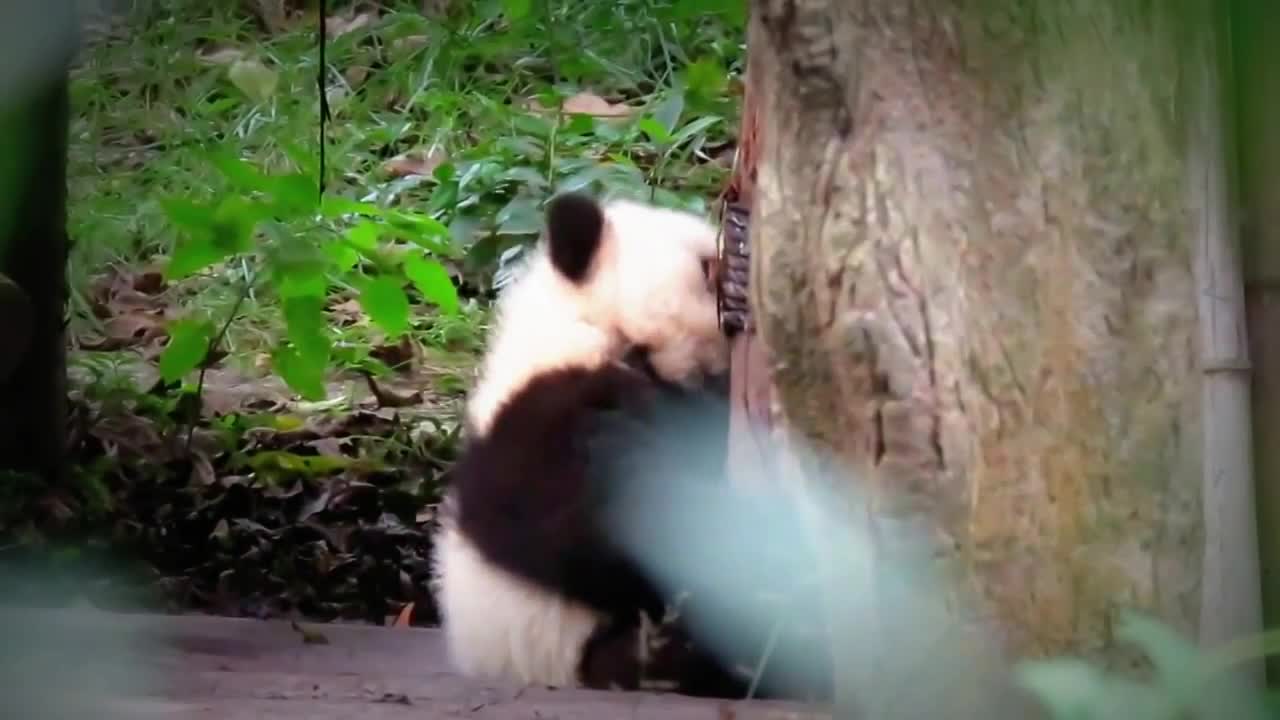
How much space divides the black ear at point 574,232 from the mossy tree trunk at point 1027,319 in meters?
0.96

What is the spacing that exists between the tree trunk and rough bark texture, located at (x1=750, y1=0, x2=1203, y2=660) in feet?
4.69

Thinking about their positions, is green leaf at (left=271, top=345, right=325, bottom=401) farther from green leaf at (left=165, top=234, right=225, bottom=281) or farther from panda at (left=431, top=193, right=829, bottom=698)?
panda at (left=431, top=193, right=829, bottom=698)

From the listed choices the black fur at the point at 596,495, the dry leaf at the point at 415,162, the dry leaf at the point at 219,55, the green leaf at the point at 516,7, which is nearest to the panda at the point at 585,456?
the black fur at the point at 596,495

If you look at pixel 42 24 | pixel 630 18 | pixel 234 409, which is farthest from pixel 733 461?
pixel 234 409

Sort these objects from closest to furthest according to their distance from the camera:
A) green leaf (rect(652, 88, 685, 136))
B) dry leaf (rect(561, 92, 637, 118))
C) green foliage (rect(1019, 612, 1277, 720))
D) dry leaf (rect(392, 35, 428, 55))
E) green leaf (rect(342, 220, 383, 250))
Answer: green foliage (rect(1019, 612, 1277, 720)) → green leaf (rect(342, 220, 383, 250)) → green leaf (rect(652, 88, 685, 136)) → dry leaf (rect(561, 92, 637, 118)) → dry leaf (rect(392, 35, 428, 55))

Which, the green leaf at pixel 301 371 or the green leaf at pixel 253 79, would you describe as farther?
the green leaf at pixel 253 79

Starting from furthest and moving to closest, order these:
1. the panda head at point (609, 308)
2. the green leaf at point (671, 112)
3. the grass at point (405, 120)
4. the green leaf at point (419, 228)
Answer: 1. the grass at point (405, 120)
2. the green leaf at point (671, 112)
3. the green leaf at point (419, 228)
4. the panda head at point (609, 308)

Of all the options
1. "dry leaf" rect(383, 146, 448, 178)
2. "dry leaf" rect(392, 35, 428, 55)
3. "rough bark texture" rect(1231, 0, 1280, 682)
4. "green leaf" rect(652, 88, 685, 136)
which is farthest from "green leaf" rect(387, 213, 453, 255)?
"rough bark texture" rect(1231, 0, 1280, 682)

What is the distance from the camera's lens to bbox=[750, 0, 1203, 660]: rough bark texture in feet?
4.04

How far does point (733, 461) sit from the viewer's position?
1833mm

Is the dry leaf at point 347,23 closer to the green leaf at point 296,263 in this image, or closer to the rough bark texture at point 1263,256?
the green leaf at point 296,263

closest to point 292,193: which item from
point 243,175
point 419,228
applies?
point 243,175

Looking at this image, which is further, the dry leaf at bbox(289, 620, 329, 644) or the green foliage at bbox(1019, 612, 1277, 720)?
the dry leaf at bbox(289, 620, 329, 644)

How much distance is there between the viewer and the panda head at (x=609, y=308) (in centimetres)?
218
